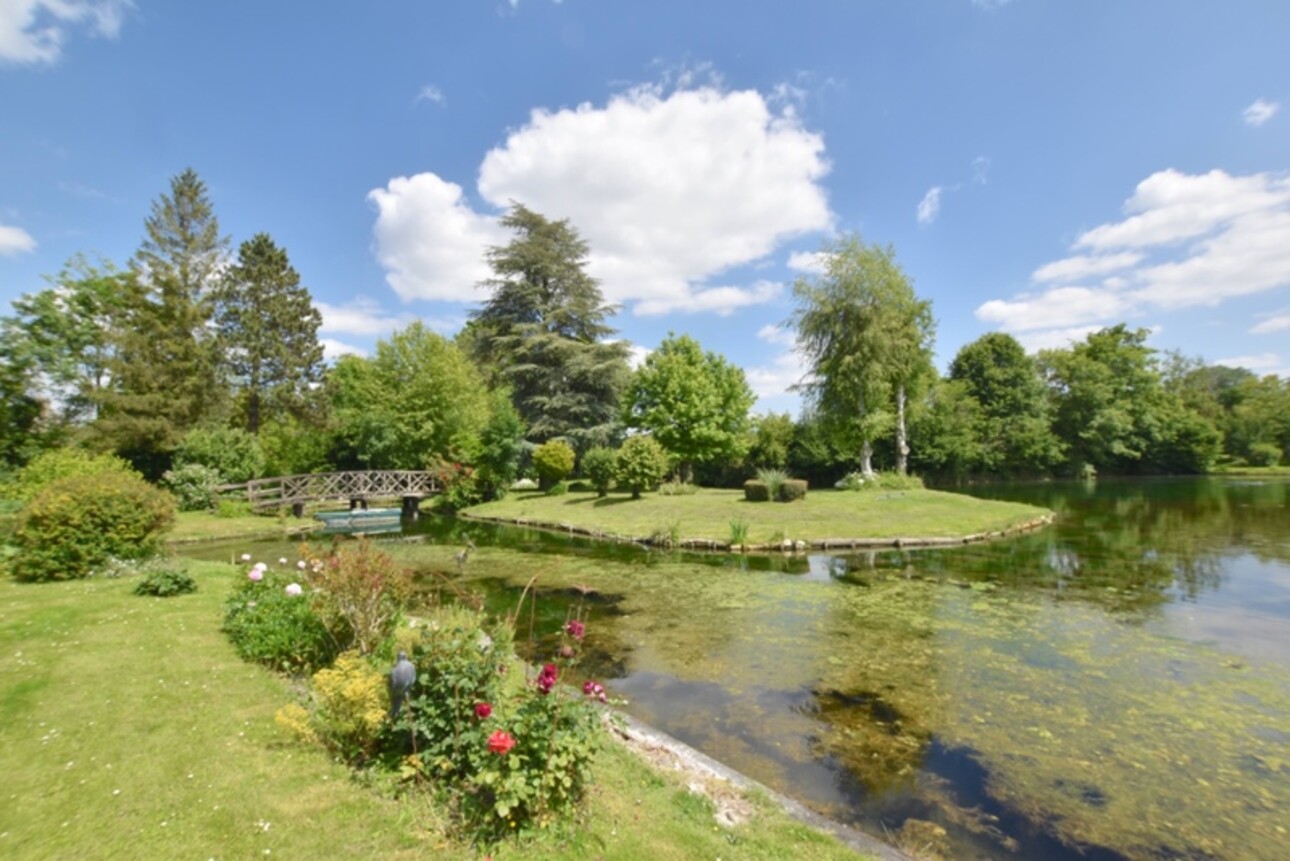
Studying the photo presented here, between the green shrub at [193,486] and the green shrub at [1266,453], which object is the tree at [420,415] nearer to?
the green shrub at [193,486]

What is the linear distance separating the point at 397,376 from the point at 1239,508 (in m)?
43.9

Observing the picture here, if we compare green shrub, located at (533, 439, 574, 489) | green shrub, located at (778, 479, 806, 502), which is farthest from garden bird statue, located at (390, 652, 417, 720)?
green shrub, located at (533, 439, 574, 489)

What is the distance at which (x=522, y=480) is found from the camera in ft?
113

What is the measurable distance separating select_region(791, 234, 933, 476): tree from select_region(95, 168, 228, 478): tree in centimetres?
3151

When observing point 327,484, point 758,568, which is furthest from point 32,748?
point 327,484

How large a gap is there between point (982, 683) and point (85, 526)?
49.4 ft

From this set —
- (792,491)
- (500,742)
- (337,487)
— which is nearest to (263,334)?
(337,487)

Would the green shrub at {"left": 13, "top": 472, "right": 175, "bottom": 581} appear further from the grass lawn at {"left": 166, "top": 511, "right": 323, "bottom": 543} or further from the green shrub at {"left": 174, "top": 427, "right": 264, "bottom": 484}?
the green shrub at {"left": 174, "top": 427, "right": 264, "bottom": 484}

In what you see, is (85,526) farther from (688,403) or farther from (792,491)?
(688,403)

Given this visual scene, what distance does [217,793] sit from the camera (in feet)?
12.4

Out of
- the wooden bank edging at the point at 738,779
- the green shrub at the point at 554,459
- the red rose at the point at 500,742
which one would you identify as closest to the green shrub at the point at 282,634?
the wooden bank edging at the point at 738,779

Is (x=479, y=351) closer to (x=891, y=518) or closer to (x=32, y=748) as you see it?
(x=891, y=518)

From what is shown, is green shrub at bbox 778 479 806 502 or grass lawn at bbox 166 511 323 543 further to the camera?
green shrub at bbox 778 479 806 502

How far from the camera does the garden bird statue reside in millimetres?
3922
